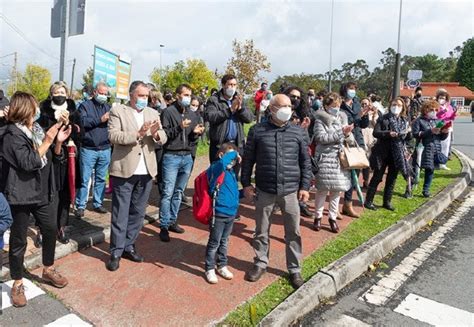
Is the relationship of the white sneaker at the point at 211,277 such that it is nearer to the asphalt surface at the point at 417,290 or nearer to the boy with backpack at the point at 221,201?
the boy with backpack at the point at 221,201

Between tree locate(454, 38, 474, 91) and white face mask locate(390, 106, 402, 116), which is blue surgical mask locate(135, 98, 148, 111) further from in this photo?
tree locate(454, 38, 474, 91)

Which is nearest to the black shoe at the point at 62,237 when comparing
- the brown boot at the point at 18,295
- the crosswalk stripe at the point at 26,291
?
the crosswalk stripe at the point at 26,291

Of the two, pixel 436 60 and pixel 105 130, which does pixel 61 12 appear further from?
pixel 436 60

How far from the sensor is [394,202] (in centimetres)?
673

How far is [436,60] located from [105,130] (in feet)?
335

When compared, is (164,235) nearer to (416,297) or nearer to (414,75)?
(416,297)

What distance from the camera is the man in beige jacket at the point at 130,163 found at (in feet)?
12.8

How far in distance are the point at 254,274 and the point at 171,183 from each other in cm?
165

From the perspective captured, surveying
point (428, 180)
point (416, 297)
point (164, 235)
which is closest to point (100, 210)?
point (164, 235)

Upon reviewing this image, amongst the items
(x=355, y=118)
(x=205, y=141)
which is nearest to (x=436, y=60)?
(x=205, y=141)

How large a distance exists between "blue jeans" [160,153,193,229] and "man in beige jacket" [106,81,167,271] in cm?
52

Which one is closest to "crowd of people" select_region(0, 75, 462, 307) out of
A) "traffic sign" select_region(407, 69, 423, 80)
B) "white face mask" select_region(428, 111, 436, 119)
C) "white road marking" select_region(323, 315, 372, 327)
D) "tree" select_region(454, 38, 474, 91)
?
"white road marking" select_region(323, 315, 372, 327)

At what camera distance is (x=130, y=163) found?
13.0 ft

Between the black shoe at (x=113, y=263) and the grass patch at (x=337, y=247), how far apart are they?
148 centimetres
